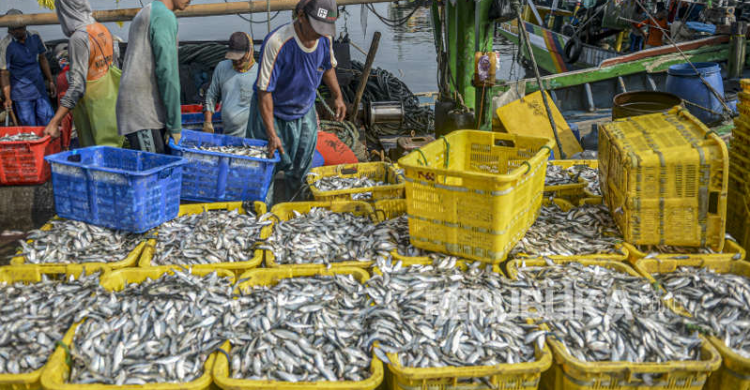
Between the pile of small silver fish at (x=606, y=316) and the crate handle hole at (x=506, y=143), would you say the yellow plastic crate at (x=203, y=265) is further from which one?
the crate handle hole at (x=506, y=143)

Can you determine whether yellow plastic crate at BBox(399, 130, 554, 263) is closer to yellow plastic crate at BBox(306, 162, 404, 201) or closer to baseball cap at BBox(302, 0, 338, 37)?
yellow plastic crate at BBox(306, 162, 404, 201)

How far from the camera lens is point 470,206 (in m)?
3.24

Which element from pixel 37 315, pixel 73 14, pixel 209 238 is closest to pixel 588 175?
pixel 209 238

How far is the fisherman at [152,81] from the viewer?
4156 mm

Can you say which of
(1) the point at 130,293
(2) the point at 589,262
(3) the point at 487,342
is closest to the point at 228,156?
(1) the point at 130,293

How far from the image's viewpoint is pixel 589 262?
341cm

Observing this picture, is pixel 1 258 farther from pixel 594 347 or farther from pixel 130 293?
pixel 594 347

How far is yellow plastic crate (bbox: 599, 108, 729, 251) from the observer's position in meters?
3.41

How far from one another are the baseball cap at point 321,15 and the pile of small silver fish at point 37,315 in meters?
2.49

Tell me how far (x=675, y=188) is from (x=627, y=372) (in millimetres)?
1560

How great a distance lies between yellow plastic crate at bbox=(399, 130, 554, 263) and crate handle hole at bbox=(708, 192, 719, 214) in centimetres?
114

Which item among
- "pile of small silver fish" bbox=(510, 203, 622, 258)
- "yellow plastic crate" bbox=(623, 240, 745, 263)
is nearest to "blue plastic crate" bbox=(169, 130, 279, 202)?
"pile of small silver fish" bbox=(510, 203, 622, 258)

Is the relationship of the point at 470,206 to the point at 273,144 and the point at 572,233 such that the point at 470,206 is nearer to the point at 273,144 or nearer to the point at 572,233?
the point at 572,233

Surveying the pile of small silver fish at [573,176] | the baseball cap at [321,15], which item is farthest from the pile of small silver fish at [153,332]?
the pile of small silver fish at [573,176]
